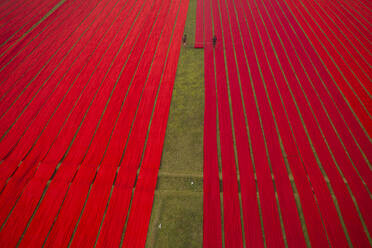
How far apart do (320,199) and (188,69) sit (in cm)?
800

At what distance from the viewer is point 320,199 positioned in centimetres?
588

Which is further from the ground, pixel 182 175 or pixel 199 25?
pixel 199 25

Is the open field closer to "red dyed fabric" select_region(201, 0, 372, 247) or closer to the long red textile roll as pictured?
"red dyed fabric" select_region(201, 0, 372, 247)

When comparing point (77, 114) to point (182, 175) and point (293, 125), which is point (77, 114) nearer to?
point (182, 175)

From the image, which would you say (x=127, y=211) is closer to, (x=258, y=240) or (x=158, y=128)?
(x=158, y=128)

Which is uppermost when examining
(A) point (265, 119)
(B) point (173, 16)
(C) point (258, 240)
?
(B) point (173, 16)

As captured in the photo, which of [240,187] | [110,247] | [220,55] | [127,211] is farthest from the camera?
[220,55]

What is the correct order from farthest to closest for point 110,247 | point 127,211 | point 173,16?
point 173,16, point 127,211, point 110,247

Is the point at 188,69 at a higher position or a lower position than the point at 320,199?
higher

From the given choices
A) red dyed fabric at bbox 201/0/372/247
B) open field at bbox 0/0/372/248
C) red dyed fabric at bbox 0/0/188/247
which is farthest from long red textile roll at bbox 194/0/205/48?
red dyed fabric at bbox 0/0/188/247

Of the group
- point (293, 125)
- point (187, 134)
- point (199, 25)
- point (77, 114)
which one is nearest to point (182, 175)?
point (187, 134)

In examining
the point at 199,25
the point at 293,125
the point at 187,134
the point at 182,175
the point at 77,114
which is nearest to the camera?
the point at 182,175

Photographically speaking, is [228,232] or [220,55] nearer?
[228,232]

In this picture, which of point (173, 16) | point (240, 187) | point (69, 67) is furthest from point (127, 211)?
point (173, 16)
